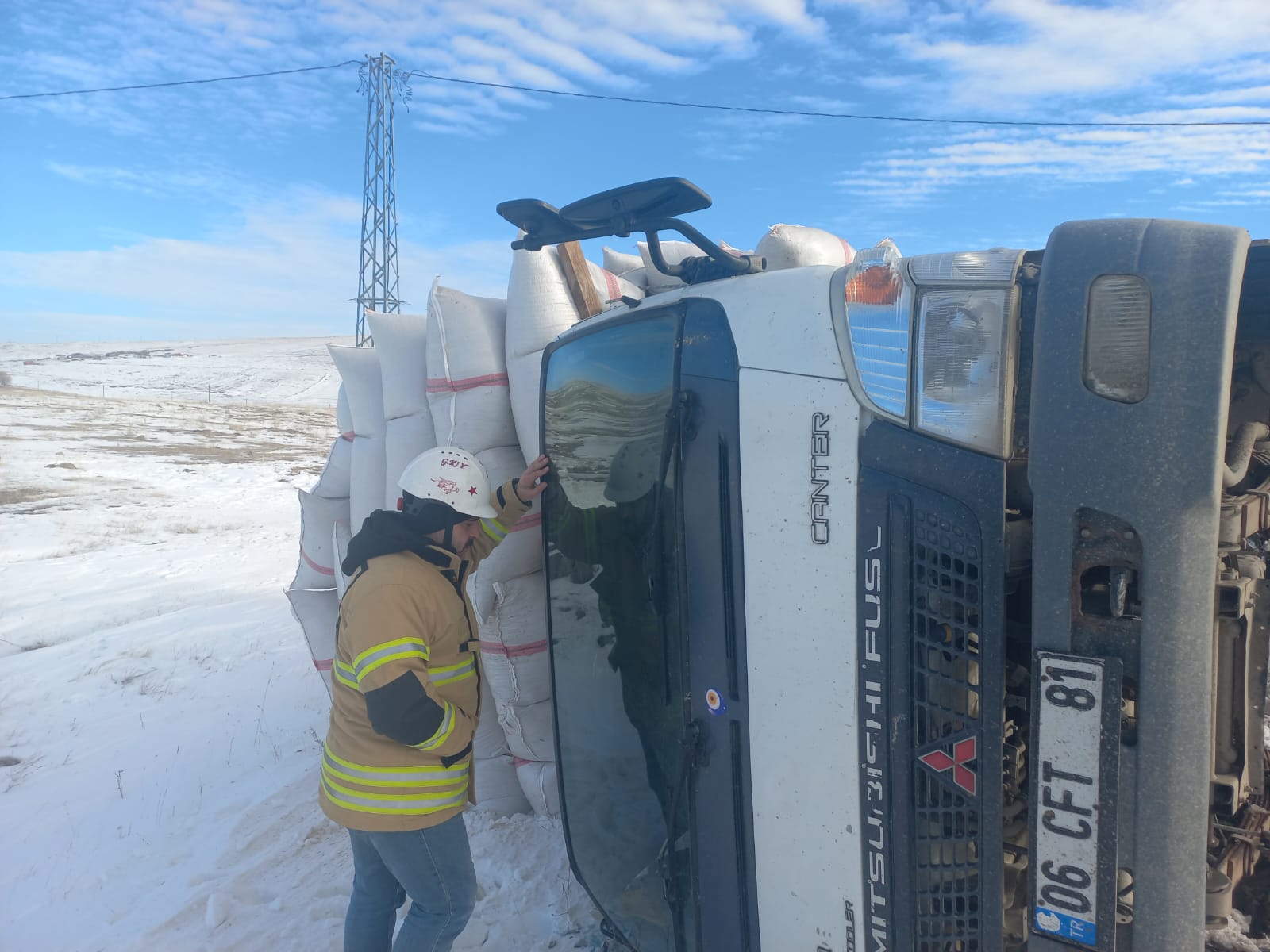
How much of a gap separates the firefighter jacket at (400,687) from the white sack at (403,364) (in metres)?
1.52

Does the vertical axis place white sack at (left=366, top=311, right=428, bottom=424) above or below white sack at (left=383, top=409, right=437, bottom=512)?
above

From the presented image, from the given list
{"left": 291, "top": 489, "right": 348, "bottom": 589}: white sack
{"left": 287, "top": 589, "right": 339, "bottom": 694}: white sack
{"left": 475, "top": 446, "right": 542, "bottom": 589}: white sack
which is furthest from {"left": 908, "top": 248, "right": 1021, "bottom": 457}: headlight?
{"left": 287, "top": 589, "right": 339, "bottom": 694}: white sack

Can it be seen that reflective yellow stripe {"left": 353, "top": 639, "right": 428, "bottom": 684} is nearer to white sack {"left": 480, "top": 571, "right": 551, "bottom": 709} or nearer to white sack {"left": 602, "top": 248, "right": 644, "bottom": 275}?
white sack {"left": 480, "top": 571, "right": 551, "bottom": 709}

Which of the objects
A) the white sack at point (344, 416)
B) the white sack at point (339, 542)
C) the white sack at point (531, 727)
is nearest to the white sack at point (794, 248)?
the white sack at point (531, 727)

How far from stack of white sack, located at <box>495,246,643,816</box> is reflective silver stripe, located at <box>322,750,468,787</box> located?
1029 millimetres

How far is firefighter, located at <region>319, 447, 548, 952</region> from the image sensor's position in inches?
89.7

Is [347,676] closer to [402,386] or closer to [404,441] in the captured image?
[404,441]

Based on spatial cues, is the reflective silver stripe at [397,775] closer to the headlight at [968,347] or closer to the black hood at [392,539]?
the black hood at [392,539]

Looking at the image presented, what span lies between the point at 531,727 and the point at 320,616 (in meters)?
1.56

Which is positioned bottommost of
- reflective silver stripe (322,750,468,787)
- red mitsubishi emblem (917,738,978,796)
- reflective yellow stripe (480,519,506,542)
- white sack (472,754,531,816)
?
white sack (472,754,531,816)

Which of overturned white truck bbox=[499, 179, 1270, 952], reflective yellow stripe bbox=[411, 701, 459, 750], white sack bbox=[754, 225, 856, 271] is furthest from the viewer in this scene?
white sack bbox=[754, 225, 856, 271]

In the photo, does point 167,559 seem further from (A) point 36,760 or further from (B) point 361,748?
(B) point 361,748

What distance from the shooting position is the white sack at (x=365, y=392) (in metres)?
4.23

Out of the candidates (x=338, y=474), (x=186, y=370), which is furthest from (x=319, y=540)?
(x=186, y=370)
